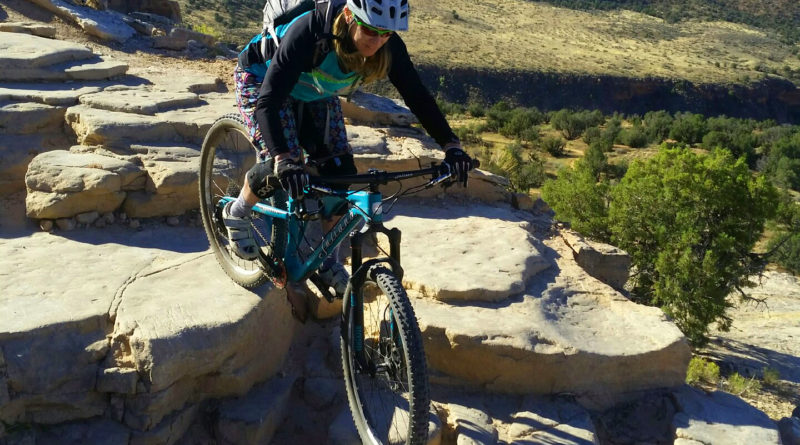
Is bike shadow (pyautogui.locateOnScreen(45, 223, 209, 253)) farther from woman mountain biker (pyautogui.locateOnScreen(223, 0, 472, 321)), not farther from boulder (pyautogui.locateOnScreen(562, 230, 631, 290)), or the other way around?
boulder (pyautogui.locateOnScreen(562, 230, 631, 290))

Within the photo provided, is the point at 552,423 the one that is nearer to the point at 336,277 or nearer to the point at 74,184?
the point at 336,277

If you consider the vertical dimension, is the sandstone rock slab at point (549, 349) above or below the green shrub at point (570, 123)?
above

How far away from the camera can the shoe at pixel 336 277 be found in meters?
3.26

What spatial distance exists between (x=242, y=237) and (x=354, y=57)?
1.33 meters

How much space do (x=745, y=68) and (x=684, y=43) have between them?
7053mm

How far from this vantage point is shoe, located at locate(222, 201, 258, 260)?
142 inches

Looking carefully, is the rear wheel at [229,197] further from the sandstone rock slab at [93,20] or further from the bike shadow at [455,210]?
the sandstone rock slab at [93,20]

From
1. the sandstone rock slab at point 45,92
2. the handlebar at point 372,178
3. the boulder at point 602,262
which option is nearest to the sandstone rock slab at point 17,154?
the sandstone rock slab at point 45,92

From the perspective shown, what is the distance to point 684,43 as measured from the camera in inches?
2233

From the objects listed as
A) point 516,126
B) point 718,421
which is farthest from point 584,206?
point 516,126

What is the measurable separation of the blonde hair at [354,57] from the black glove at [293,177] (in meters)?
0.49

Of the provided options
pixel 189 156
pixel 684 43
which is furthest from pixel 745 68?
pixel 189 156

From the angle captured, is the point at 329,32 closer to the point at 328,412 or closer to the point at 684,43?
the point at 328,412

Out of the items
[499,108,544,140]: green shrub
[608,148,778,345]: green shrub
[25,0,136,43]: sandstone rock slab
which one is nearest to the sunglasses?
[25,0,136,43]: sandstone rock slab
